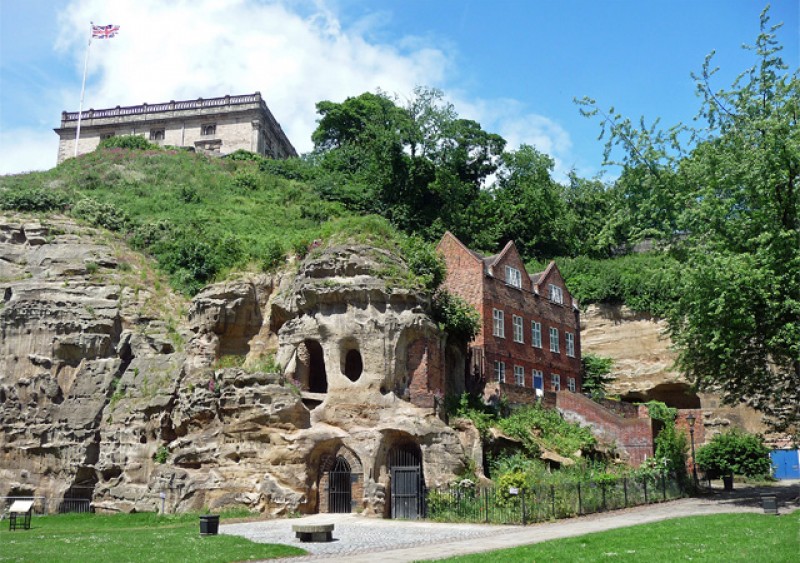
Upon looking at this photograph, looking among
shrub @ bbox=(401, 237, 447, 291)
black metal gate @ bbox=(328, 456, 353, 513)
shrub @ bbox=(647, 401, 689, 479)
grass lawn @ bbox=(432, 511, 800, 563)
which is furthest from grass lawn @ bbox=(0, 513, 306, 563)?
shrub @ bbox=(647, 401, 689, 479)

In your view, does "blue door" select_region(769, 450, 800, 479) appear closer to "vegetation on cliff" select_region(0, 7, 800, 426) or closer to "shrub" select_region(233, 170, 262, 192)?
"vegetation on cliff" select_region(0, 7, 800, 426)

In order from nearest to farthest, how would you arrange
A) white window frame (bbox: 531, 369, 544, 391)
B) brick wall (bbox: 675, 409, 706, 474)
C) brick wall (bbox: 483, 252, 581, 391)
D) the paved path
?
the paved path, brick wall (bbox: 483, 252, 581, 391), brick wall (bbox: 675, 409, 706, 474), white window frame (bbox: 531, 369, 544, 391)

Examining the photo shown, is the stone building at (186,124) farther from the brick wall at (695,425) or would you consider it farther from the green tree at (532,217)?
the brick wall at (695,425)

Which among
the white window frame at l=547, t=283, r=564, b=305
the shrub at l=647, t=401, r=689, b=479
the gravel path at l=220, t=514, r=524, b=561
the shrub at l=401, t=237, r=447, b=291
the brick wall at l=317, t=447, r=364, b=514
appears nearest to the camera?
the gravel path at l=220, t=514, r=524, b=561

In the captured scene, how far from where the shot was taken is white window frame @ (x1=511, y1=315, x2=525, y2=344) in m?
44.9

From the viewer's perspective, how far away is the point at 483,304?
140 feet

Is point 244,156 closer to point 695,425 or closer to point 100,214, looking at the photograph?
point 100,214

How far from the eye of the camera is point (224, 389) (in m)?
32.4

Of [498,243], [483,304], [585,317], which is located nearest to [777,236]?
[483,304]

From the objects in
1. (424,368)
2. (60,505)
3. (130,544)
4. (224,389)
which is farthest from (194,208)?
(130,544)

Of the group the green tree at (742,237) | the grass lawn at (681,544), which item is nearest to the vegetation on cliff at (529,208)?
the green tree at (742,237)

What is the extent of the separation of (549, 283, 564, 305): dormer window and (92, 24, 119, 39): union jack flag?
44.8m

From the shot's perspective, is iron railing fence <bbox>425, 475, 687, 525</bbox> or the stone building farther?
the stone building

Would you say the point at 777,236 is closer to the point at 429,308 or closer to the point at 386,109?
the point at 429,308
